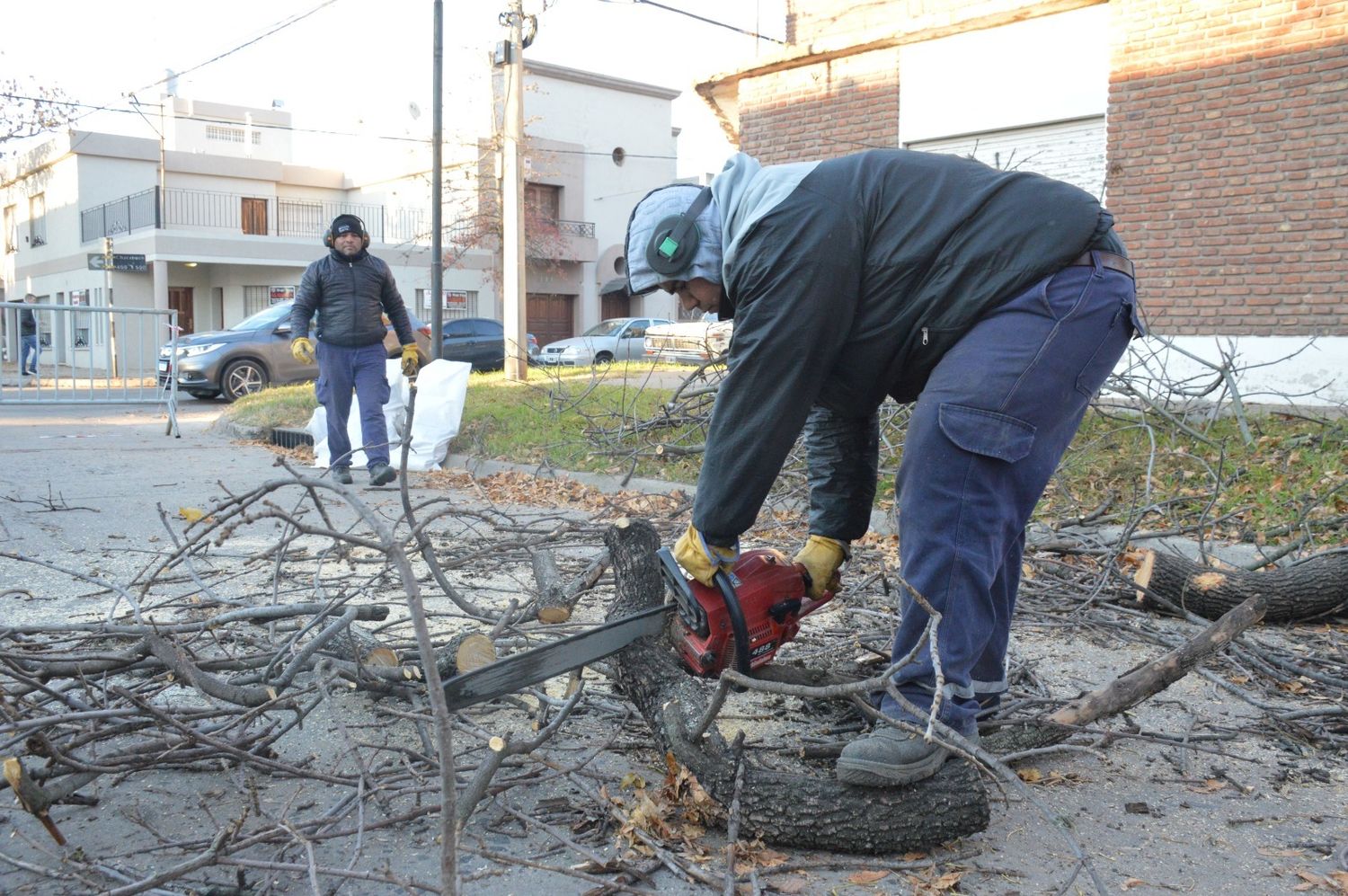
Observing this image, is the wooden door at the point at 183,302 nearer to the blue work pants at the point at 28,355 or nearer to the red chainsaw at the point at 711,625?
the blue work pants at the point at 28,355

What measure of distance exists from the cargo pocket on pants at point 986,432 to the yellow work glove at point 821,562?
694 mm

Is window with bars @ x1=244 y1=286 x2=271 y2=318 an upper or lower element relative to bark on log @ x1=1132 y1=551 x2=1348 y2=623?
upper

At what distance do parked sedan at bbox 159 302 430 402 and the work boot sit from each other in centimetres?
1379

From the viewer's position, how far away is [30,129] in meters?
26.8

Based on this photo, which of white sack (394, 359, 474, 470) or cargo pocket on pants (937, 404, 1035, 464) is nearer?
cargo pocket on pants (937, 404, 1035, 464)

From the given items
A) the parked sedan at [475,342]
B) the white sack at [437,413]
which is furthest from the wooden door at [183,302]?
the white sack at [437,413]

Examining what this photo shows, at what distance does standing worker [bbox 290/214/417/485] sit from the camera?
751cm

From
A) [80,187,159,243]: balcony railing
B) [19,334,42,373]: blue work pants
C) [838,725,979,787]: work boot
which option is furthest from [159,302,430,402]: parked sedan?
[80,187,159,243]: balcony railing

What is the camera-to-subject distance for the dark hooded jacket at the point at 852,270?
90.3 inches

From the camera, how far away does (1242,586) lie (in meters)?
3.94

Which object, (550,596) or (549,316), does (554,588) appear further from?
(549,316)

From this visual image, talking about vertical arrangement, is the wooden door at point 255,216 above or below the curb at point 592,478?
above

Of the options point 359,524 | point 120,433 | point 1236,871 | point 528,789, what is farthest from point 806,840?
point 120,433

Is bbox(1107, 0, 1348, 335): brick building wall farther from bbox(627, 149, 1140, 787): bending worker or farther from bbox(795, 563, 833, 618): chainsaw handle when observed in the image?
bbox(795, 563, 833, 618): chainsaw handle
